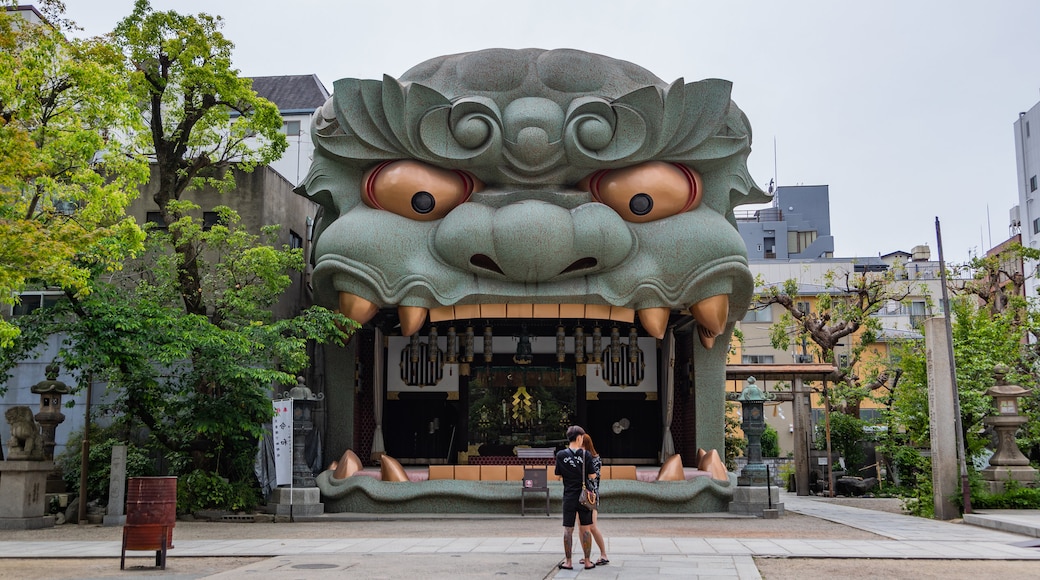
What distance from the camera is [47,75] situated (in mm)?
15125

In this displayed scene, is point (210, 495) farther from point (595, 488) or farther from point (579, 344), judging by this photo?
point (595, 488)

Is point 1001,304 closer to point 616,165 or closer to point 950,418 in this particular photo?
A: point 950,418

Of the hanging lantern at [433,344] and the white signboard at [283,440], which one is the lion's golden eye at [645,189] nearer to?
the hanging lantern at [433,344]

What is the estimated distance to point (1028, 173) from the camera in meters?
49.4

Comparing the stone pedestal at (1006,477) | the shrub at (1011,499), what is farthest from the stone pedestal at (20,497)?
the stone pedestal at (1006,477)

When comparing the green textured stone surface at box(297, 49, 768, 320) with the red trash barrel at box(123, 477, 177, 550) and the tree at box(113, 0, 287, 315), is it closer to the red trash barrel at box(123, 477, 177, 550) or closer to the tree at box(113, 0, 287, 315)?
the tree at box(113, 0, 287, 315)

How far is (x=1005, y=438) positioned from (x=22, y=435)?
19133 millimetres

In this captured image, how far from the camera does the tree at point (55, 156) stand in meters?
12.5

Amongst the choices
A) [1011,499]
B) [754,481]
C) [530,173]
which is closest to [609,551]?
[754,481]

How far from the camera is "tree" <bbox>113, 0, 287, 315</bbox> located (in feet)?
61.7

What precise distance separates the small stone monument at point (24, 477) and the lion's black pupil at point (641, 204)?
12.2m

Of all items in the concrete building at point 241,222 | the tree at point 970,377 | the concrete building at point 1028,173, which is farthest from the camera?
the concrete building at point 1028,173

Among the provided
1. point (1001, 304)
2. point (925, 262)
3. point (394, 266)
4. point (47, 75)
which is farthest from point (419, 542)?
point (925, 262)

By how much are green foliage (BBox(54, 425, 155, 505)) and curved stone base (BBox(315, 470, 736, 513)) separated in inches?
153
